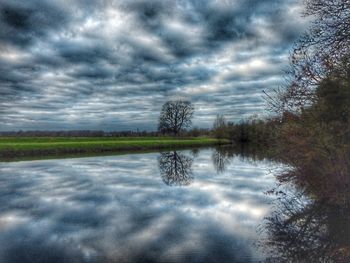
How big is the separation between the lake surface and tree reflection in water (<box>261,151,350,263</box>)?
18.8 inches

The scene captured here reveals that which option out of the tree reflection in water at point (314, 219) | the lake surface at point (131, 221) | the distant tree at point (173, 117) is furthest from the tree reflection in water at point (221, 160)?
the distant tree at point (173, 117)

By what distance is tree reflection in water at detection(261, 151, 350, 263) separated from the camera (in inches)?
230

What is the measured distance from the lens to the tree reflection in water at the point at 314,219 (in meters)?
5.84

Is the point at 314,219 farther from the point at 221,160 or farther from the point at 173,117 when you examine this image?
the point at 173,117

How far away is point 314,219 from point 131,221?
498 centimetres

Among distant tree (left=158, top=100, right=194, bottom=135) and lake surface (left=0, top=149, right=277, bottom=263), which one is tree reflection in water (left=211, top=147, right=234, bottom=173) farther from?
distant tree (left=158, top=100, right=194, bottom=135)

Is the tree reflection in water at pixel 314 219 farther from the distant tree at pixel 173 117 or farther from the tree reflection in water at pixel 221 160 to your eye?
the distant tree at pixel 173 117

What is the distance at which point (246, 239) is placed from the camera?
680 centimetres

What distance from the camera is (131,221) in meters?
8.25

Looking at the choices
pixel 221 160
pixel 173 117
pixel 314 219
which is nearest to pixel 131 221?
pixel 314 219

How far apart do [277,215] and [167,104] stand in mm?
86575

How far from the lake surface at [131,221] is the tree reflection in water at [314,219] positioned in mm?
477

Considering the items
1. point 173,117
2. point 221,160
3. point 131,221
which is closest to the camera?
point 131,221

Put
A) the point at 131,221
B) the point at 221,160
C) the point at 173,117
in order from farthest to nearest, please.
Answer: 1. the point at 173,117
2. the point at 221,160
3. the point at 131,221
